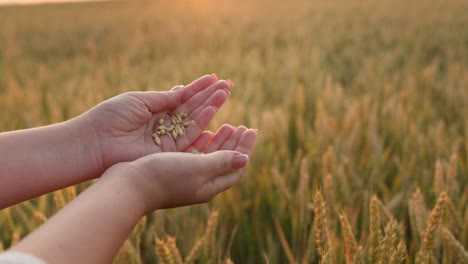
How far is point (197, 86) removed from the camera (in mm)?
1129

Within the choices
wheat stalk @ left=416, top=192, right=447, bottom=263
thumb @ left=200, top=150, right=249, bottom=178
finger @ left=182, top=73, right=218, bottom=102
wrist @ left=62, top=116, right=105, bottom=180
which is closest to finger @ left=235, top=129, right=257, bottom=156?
thumb @ left=200, top=150, right=249, bottom=178

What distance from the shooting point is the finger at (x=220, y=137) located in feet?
3.41

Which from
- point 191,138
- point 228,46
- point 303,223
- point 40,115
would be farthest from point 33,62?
point 303,223

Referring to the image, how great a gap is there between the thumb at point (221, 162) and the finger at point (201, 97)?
32cm

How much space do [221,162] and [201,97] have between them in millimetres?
347

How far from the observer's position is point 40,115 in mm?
1913

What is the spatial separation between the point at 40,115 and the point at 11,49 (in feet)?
9.52

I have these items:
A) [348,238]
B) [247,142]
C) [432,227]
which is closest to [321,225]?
[348,238]

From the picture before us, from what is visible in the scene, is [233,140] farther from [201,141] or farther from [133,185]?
[133,185]

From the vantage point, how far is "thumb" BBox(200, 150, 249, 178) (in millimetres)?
810

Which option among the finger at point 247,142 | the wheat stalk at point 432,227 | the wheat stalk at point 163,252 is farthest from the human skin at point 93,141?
the wheat stalk at point 432,227

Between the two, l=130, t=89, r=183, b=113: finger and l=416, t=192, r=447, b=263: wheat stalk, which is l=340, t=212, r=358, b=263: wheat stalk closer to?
l=416, t=192, r=447, b=263: wheat stalk

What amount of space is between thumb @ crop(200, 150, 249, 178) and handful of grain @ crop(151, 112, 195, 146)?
0.77 feet

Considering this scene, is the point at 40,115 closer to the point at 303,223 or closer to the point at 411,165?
the point at 303,223
